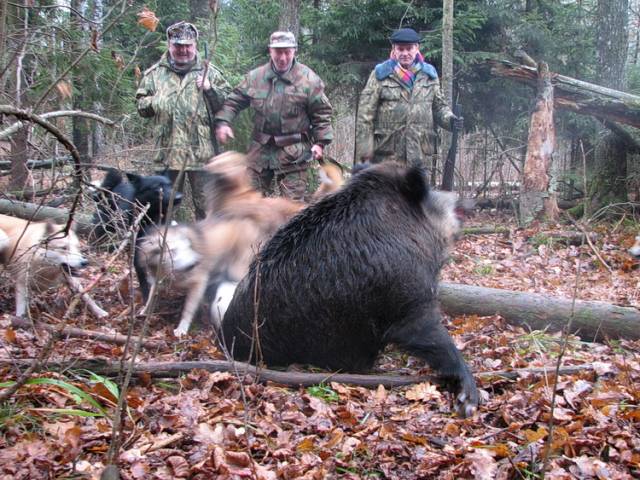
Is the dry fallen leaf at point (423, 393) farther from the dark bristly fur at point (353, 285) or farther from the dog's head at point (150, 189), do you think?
the dog's head at point (150, 189)

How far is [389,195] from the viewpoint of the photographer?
4.80m

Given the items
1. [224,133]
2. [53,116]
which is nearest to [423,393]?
[53,116]

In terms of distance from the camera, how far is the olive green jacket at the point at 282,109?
8.33 metres

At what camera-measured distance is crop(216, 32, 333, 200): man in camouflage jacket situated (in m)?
8.31

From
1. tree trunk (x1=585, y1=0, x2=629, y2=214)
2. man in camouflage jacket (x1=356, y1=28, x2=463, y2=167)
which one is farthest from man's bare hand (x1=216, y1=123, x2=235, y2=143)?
tree trunk (x1=585, y1=0, x2=629, y2=214)

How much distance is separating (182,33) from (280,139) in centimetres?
178

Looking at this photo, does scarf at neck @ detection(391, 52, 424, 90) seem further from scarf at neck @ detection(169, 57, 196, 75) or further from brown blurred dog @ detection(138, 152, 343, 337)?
brown blurred dog @ detection(138, 152, 343, 337)

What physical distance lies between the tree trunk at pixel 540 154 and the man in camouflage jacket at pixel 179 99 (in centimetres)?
537

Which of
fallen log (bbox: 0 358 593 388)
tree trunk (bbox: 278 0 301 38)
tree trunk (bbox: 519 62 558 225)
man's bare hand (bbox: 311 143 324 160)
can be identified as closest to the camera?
fallen log (bbox: 0 358 593 388)

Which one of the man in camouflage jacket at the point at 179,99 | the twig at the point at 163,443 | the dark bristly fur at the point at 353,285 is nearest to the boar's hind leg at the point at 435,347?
the dark bristly fur at the point at 353,285

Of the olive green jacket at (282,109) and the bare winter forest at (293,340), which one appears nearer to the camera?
the bare winter forest at (293,340)

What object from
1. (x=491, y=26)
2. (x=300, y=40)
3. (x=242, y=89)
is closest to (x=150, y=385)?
(x=242, y=89)

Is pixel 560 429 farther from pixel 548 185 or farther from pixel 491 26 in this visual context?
pixel 491 26

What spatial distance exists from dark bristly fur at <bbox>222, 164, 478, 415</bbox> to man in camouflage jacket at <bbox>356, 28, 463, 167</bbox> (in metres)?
4.37
